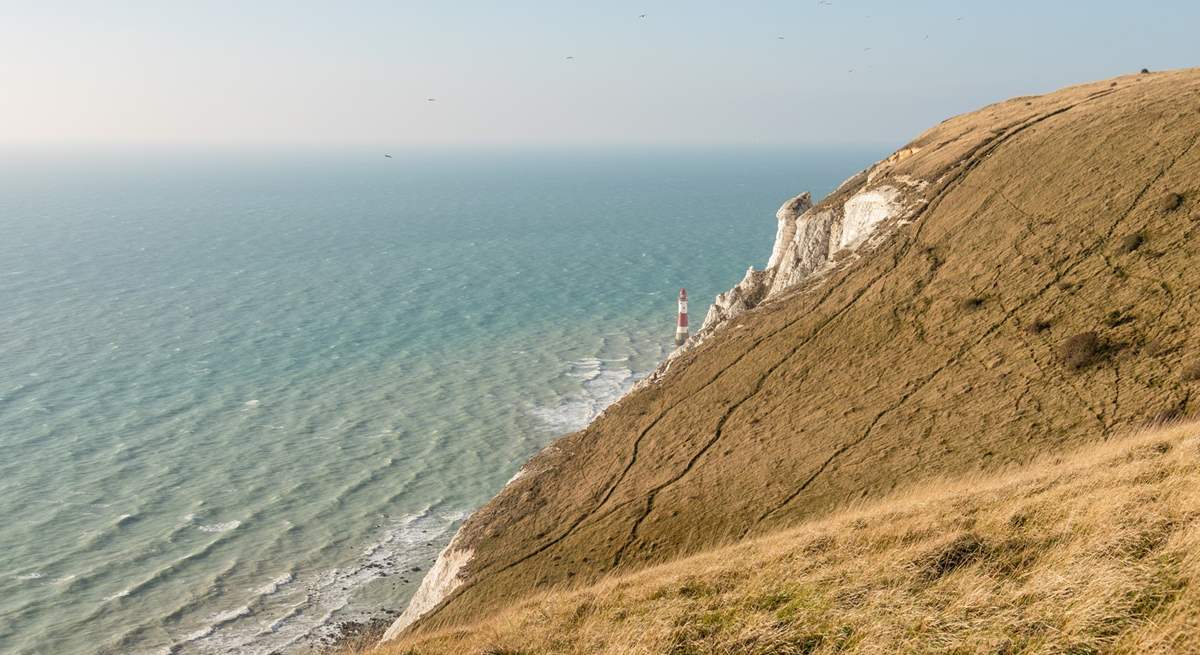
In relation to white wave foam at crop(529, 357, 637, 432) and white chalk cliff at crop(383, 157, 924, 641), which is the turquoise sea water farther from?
white chalk cliff at crop(383, 157, 924, 641)

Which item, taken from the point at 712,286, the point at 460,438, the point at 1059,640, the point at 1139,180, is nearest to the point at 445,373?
the point at 460,438

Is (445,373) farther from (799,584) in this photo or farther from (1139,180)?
(799,584)

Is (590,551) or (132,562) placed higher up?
(590,551)

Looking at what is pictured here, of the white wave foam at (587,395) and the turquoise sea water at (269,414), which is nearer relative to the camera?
the turquoise sea water at (269,414)

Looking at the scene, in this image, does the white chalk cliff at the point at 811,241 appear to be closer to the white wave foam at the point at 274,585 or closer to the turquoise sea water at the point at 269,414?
the turquoise sea water at the point at 269,414

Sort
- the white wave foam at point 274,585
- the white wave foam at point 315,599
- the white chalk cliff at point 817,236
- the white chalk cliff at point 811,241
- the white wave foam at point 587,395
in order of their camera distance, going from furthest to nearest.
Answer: the white wave foam at point 587,395 → the white chalk cliff at point 811,241 → the white chalk cliff at point 817,236 → the white wave foam at point 274,585 → the white wave foam at point 315,599

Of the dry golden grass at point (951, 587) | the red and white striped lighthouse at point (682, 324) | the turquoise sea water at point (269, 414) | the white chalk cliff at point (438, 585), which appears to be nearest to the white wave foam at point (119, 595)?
the turquoise sea water at point (269, 414)
